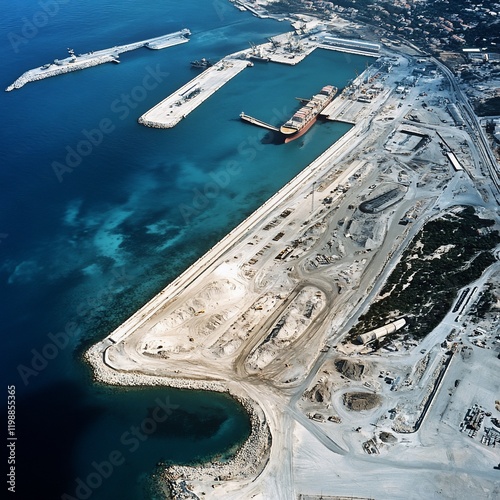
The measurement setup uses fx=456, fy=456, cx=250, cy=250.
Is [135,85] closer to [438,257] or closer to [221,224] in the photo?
[221,224]

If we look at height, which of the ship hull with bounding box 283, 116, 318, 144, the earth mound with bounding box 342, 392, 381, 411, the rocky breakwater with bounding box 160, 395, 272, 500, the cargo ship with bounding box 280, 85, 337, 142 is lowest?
the rocky breakwater with bounding box 160, 395, 272, 500

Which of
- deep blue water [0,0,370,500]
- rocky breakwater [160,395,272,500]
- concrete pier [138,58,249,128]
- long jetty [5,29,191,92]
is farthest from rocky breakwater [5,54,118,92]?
rocky breakwater [160,395,272,500]

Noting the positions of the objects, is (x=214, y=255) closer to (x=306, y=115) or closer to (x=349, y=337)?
(x=349, y=337)

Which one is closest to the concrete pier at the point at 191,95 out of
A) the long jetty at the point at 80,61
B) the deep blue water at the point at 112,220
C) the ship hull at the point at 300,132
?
the deep blue water at the point at 112,220

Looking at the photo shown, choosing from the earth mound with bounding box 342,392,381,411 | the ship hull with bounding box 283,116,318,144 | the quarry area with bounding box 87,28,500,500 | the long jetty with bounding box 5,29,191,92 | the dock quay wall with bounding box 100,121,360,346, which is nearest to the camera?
the quarry area with bounding box 87,28,500,500

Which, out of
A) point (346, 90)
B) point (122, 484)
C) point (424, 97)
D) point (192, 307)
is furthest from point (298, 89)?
point (122, 484)

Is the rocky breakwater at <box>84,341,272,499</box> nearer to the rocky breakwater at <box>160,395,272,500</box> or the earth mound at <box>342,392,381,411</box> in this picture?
the rocky breakwater at <box>160,395,272,500</box>

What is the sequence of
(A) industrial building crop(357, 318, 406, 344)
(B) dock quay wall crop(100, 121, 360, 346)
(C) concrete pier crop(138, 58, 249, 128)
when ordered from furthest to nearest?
(C) concrete pier crop(138, 58, 249, 128) < (B) dock quay wall crop(100, 121, 360, 346) < (A) industrial building crop(357, 318, 406, 344)
